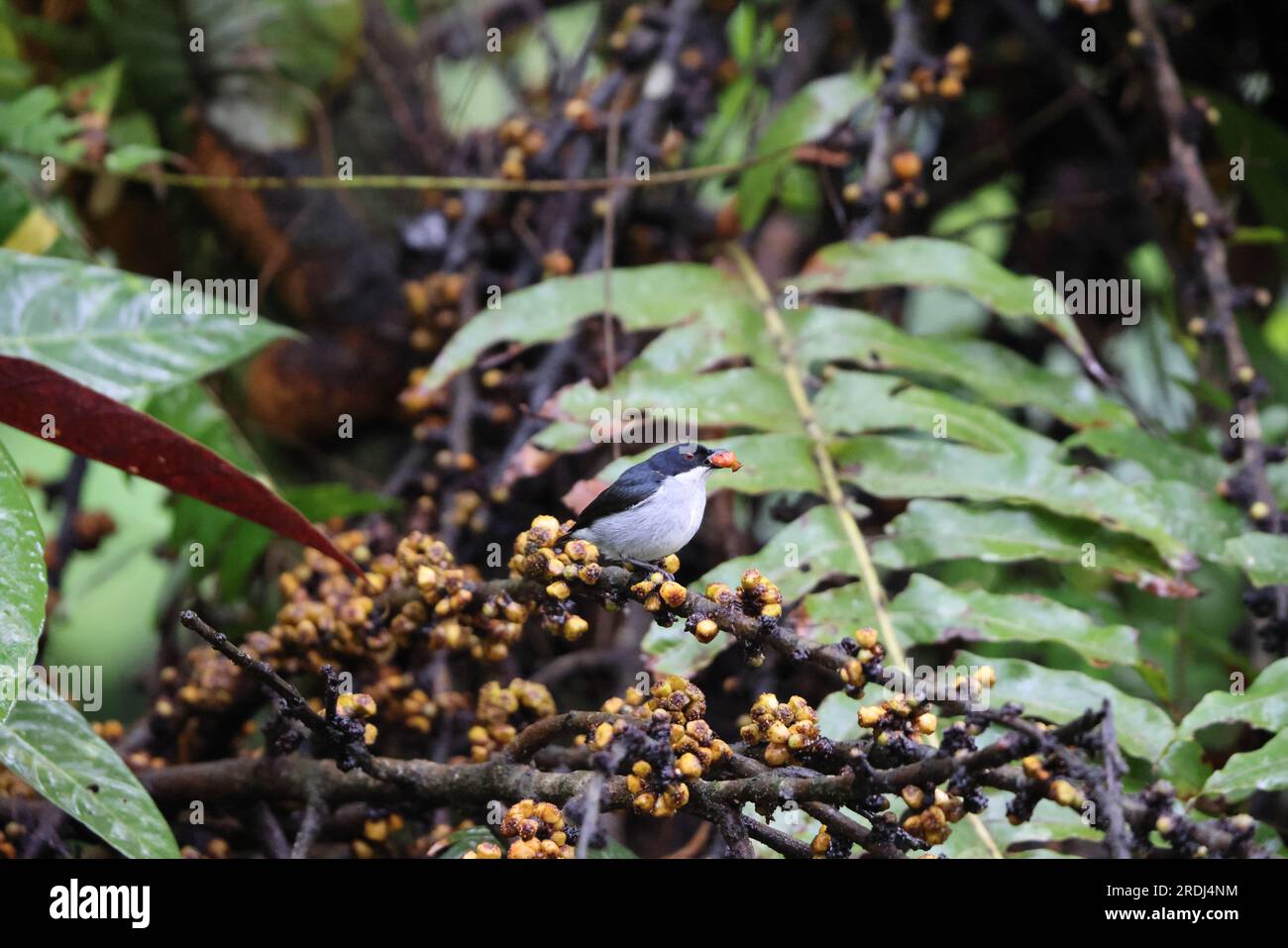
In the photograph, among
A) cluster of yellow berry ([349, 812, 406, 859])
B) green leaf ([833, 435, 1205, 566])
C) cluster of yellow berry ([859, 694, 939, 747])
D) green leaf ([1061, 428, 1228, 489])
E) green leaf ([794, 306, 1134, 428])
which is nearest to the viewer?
cluster of yellow berry ([859, 694, 939, 747])

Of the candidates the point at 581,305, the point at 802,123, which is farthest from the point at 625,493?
the point at 802,123

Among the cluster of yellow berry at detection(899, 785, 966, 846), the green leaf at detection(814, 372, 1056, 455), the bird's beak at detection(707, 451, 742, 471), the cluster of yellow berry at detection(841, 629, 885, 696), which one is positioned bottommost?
the cluster of yellow berry at detection(899, 785, 966, 846)

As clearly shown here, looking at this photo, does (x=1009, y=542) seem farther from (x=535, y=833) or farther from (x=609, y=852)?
(x=535, y=833)

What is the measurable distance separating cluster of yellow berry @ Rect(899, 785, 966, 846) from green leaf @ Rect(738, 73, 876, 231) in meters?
1.55

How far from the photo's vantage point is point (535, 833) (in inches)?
47.9

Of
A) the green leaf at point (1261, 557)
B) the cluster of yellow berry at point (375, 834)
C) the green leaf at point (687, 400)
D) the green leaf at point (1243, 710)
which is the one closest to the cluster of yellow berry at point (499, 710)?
the cluster of yellow berry at point (375, 834)

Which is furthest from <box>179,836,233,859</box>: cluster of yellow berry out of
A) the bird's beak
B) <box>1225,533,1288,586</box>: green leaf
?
<box>1225,533,1288,586</box>: green leaf

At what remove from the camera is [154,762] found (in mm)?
1814

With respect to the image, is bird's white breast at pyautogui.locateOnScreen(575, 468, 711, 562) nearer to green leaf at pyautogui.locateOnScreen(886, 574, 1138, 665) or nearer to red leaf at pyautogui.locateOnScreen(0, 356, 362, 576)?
red leaf at pyautogui.locateOnScreen(0, 356, 362, 576)

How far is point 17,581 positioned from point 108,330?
2.58 ft

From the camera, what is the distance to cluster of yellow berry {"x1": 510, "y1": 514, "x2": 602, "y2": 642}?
1318 millimetres

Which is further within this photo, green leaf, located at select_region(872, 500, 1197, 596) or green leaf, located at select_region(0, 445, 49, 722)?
green leaf, located at select_region(872, 500, 1197, 596)

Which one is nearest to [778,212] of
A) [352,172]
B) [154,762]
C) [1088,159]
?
[1088,159]
